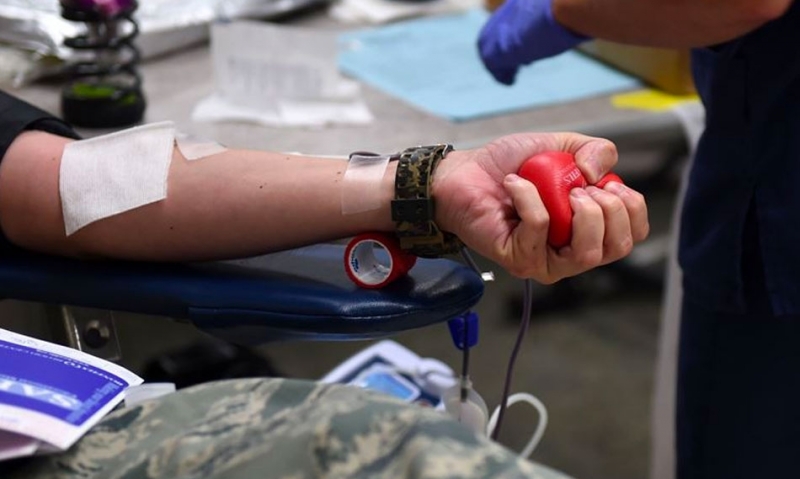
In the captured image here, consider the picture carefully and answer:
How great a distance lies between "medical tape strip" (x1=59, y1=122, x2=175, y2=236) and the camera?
39.3 inches

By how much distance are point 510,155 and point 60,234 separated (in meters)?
0.44

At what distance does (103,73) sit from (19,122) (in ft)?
1.20

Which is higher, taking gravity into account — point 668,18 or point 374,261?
point 668,18

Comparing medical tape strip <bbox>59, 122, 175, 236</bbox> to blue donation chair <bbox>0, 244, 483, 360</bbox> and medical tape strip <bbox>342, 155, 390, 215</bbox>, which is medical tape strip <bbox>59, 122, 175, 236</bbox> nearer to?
blue donation chair <bbox>0, 244, 483, 360</bbox>

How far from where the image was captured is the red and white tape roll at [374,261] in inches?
36.8

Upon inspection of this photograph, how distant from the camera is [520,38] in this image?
1.26 metres

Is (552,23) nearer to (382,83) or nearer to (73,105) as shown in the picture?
(382,83)

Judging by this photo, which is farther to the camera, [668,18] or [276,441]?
[668,18]

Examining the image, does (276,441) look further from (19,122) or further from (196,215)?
(19,122)

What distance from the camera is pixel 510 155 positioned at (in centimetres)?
93

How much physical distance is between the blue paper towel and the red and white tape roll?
1.63 ft

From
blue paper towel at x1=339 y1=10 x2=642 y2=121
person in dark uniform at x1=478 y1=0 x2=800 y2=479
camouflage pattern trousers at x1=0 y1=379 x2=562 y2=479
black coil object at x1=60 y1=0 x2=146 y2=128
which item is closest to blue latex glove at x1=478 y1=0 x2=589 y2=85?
person in dark uniform at x1=478 y1=0 x2=800 y2=479

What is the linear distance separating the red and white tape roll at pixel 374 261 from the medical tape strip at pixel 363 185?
0.03 meters

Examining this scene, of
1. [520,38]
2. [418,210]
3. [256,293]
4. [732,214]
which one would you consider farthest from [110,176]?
[732,214]
